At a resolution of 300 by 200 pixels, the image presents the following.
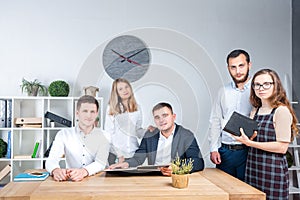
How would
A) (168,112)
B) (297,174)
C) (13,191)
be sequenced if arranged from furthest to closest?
(297,174), (168,112), (13,191)

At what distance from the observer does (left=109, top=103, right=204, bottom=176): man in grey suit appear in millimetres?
2006

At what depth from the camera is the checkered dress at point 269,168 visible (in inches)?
80.3

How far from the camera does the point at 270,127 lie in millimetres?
2051

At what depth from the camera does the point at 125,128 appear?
81.0 inches

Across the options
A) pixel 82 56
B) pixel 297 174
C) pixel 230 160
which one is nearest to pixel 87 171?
pixel 230 160

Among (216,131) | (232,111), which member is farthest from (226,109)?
(216,131)

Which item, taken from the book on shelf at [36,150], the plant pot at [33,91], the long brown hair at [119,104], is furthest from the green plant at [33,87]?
the long brown hair at [119,104]

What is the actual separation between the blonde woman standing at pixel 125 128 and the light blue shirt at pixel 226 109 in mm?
598

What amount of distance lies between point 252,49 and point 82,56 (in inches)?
68.2

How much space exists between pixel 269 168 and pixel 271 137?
18 cm

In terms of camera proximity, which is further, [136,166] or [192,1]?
[192,1]

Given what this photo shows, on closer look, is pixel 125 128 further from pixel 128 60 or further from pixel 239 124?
pixel 239 124

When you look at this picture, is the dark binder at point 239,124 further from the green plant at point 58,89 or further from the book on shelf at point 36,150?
the book on shelf at point 36,150

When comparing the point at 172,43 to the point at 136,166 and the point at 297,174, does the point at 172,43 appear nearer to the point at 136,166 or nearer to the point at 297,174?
the point at 136,166
